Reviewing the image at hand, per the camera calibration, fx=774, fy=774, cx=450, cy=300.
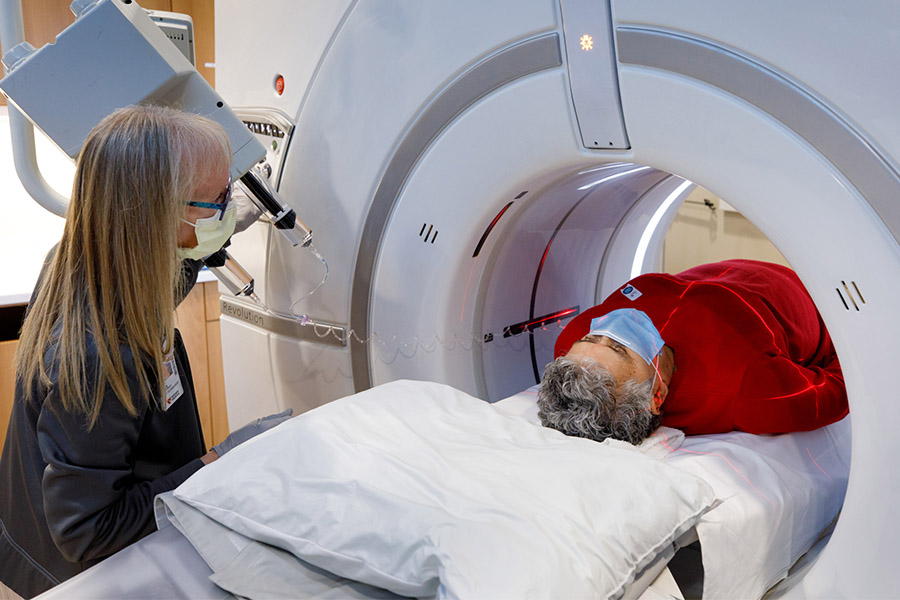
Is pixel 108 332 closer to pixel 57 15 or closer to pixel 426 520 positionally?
pixel 426 520

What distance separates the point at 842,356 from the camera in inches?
38.8

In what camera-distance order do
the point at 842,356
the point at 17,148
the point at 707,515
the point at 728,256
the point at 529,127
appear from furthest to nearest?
the point at 728,256, the point at 17,148, the point at 529,127, the point at 707,515, the point at 842,356

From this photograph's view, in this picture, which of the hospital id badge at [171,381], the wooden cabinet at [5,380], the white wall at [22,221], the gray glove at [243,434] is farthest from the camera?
the white wall at [22,221]

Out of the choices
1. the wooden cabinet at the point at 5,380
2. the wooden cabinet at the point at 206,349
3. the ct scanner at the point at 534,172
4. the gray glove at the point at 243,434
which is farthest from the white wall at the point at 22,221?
the gray glove at the point at 243,434

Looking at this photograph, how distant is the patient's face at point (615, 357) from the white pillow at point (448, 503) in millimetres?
331

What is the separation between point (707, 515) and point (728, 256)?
265cm

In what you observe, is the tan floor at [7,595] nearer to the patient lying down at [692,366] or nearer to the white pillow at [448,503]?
the white pillow at [448,503]

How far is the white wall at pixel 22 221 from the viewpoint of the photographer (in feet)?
9.00

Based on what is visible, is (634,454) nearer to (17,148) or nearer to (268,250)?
(268,250)

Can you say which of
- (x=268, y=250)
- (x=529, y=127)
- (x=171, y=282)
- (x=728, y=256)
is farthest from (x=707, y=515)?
(x=728, y=256)

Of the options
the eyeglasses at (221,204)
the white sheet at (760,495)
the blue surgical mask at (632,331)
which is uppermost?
the eyeglasses at (221,204)

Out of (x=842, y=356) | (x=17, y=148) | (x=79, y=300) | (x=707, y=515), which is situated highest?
(x=17, y=148)

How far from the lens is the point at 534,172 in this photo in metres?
1.27

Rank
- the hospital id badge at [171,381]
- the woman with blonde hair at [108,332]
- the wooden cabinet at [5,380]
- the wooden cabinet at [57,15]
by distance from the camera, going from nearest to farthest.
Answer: the woman with blonde hair at [108,332]
the hospital id badge at [171,381]
the wooden cabinet at [5,380]
the wooden cabinet at [57,15]
